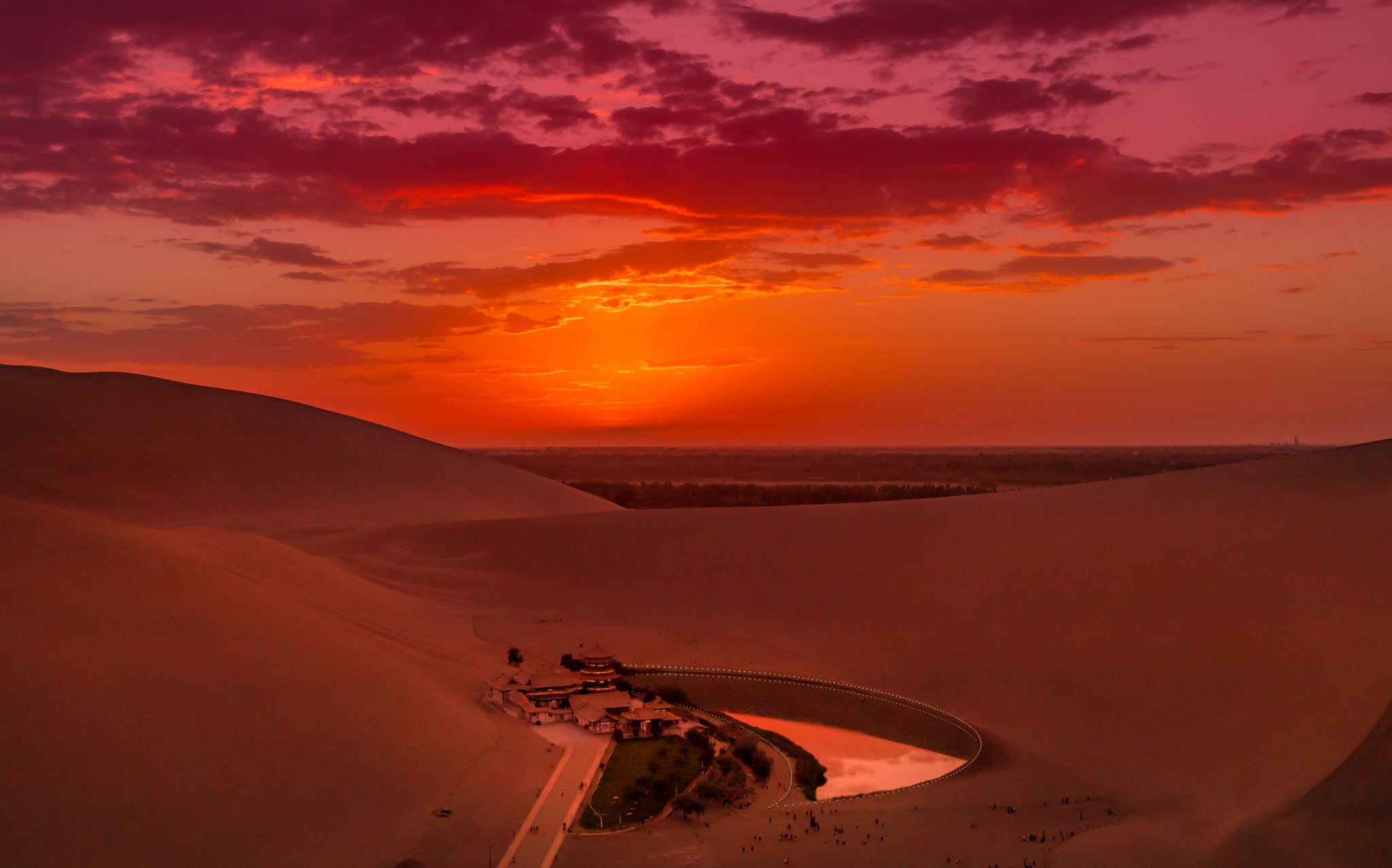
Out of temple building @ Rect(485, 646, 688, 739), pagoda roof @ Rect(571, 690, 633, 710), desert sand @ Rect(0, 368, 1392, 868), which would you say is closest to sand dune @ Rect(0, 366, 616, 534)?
desert sand @ Rect(0, 368, 1392, 868)

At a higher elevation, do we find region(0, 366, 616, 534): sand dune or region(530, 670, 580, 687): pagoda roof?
region(0, 366, 616, 534): sand dune

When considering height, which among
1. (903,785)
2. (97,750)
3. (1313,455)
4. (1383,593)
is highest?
(1313,455)

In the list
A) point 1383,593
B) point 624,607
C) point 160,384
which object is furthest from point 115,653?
point 160,384

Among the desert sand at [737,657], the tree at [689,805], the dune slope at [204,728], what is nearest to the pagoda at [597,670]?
the desert sand at [737,657]

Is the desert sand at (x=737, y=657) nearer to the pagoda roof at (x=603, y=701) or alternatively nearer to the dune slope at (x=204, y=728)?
the dune slope at (x=204, y=728)

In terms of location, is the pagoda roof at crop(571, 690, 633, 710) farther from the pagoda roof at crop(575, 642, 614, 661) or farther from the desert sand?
the desert sand

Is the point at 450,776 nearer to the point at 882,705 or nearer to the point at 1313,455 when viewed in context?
the point at 882,705
